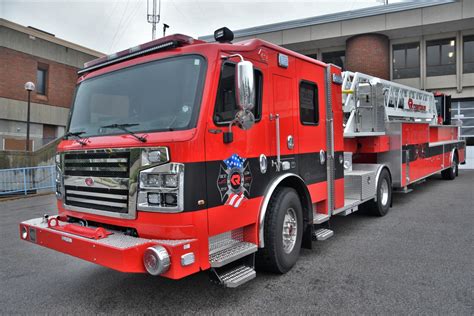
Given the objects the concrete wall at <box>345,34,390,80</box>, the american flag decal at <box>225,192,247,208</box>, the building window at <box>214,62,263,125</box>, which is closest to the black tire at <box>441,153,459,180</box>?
the concrete wall at <box>345,34,390,80</box>

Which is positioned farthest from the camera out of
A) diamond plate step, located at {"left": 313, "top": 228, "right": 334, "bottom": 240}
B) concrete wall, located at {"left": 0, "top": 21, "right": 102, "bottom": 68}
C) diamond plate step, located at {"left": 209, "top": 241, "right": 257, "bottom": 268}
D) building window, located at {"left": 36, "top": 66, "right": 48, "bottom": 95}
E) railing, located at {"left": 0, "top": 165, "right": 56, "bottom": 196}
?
building window, located at {"left": 36, "top": 66, "right": 48, "bottom": 95}

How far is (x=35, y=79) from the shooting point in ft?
73.1

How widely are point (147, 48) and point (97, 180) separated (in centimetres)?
142

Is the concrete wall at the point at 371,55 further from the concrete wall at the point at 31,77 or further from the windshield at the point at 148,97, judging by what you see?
the windshield at the point at 148,97

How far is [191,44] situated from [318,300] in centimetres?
278

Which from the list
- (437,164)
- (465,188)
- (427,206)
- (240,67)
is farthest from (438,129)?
(240,67)

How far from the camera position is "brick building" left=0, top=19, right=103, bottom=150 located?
816 inches

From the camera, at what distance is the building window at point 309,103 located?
4.80 metres

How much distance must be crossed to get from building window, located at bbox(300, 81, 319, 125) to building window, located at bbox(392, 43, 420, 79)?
18944 mm

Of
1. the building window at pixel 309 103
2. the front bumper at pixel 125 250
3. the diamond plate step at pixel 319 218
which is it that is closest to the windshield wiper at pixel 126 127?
the front bumper at pixel 125 250

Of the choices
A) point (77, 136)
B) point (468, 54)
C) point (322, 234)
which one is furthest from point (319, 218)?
point (468, 54)

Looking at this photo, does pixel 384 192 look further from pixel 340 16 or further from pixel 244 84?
pixel 340 16

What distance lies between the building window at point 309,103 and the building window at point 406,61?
746 inches

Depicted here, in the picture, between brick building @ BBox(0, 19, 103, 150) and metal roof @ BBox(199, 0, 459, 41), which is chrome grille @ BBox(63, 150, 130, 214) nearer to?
metal roof @ BBox(199, 0, 459, 41)
